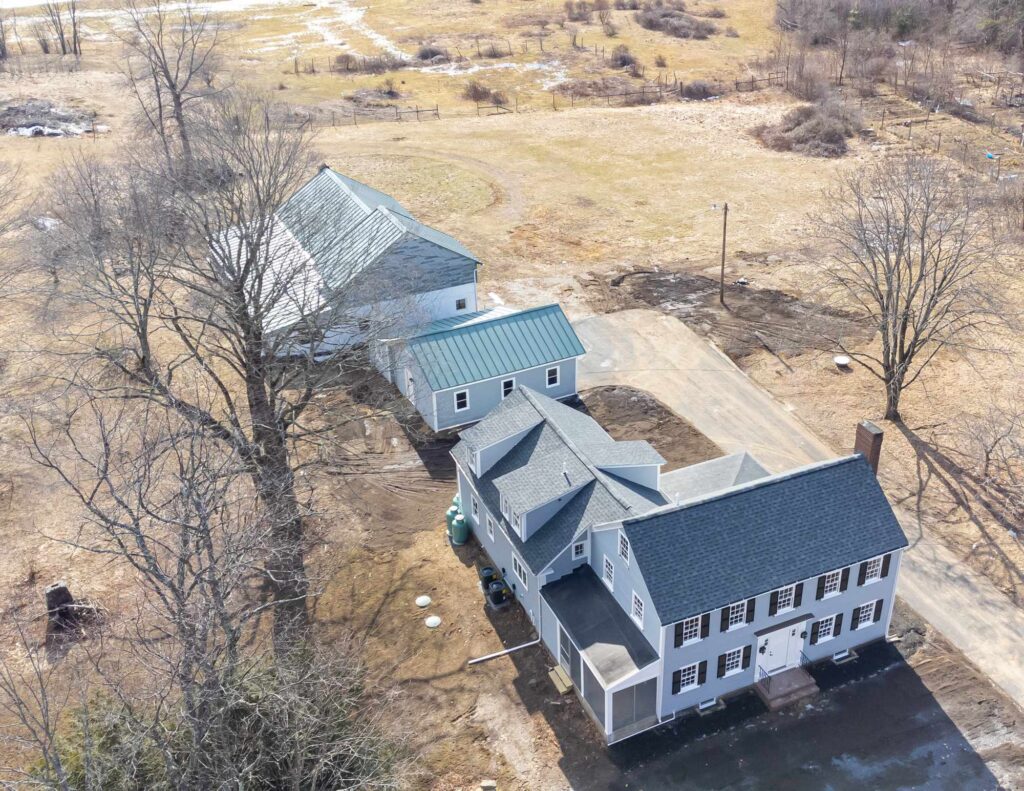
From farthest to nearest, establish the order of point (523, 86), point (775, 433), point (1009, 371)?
point (523, 86) < point (1009, 371) < point (775, 433)

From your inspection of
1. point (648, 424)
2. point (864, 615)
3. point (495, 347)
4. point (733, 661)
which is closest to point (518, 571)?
point (733, 661)

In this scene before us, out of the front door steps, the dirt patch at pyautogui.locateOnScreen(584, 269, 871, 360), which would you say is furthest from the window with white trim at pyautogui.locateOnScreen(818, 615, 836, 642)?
the dirt patch at pyautogui.locateOnScreen(584, 269, 871, 360)

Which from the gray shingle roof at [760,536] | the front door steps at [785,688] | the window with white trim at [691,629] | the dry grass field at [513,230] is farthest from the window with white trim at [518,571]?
the front door steps at [785,688]

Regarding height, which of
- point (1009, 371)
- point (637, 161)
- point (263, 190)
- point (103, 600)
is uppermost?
point (263, 190)

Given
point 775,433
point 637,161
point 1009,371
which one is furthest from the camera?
point 637,161

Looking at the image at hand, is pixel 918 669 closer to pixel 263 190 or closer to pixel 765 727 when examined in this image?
pixel 765 727

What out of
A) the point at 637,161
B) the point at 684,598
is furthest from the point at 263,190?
the point at 637,161

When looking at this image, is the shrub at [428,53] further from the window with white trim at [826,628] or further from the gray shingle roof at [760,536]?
the window with white trim at [826,628]
